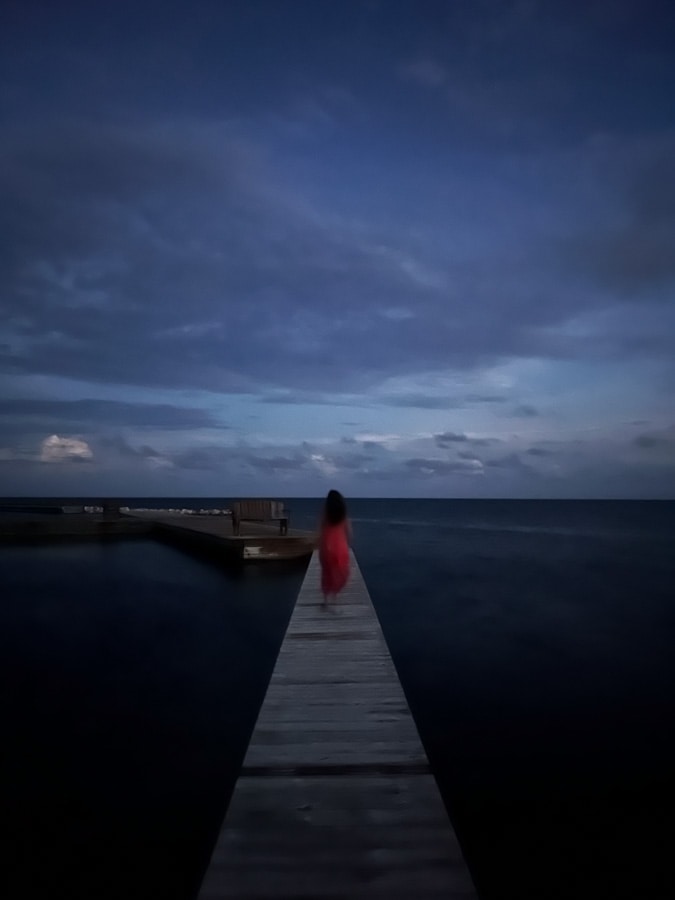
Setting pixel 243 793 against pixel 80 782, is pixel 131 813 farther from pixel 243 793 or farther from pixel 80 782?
pixel 243 793

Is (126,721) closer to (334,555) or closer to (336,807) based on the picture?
(334,555)

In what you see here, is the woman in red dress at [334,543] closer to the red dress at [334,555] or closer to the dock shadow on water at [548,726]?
the red dress at [334,555]

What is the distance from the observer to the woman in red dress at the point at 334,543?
741cm

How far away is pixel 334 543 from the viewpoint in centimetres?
767

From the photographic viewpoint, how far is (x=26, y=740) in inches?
263

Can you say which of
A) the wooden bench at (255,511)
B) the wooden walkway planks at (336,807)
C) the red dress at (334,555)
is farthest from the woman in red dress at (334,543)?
the wooden bench at (255,511)

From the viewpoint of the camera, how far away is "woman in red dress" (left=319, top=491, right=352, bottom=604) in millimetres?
7414

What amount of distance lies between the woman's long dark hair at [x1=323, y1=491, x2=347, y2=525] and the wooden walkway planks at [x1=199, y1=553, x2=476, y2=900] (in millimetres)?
2479

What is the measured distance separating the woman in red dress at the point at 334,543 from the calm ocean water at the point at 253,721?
6.79 ft

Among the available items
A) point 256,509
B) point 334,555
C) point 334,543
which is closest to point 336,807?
point 334,543

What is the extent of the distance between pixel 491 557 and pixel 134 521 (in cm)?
1728

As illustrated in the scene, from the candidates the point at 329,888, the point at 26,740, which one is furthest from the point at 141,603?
the point at 329,888

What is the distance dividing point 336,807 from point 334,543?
15.3 ft

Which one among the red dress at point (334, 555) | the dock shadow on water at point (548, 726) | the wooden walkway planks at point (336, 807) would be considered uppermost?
the red dress at point (334, 555)
